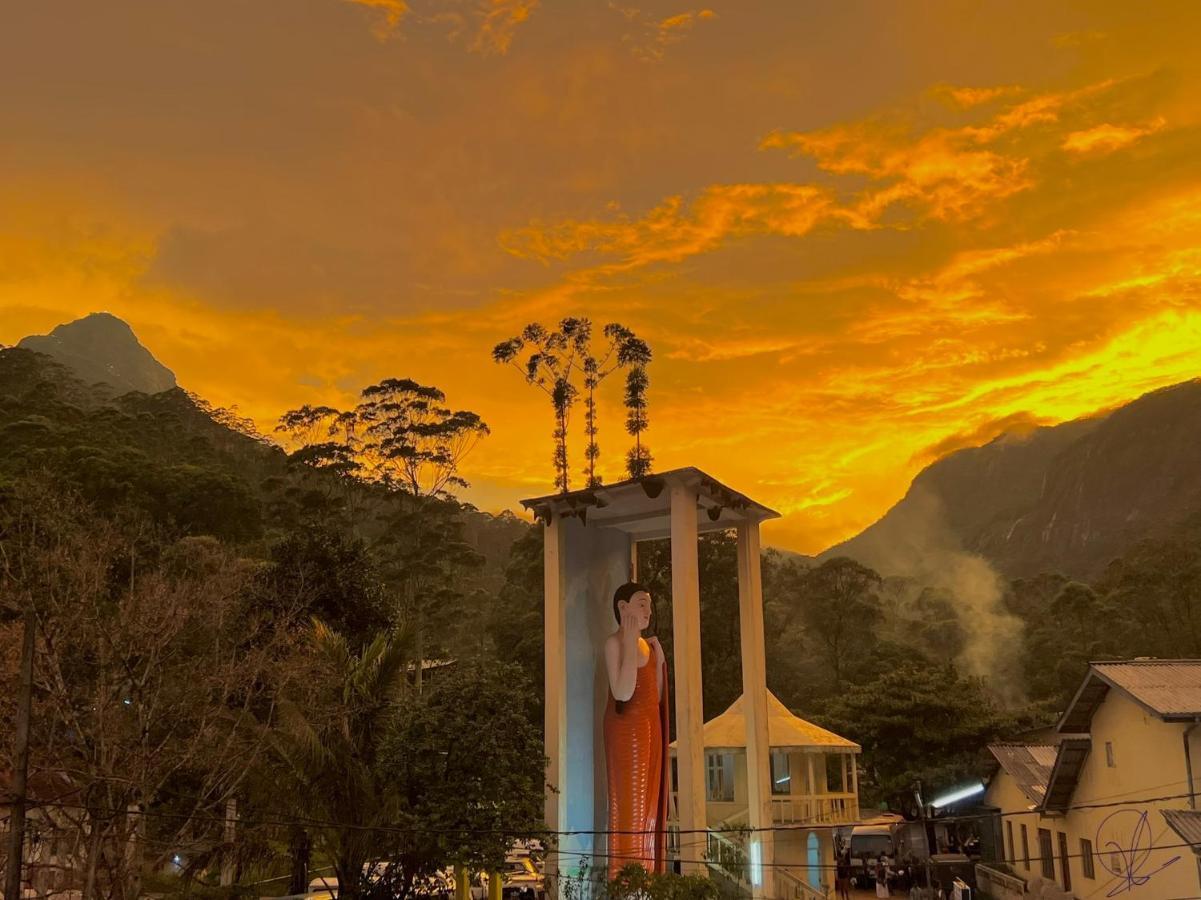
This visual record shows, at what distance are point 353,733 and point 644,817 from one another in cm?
565

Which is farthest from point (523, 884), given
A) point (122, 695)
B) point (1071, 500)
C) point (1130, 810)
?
point (1071, 500)

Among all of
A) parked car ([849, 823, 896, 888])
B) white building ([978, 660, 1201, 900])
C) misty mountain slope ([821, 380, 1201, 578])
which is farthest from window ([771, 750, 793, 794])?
misty mountain slope ([821, 380, 1201, 578])

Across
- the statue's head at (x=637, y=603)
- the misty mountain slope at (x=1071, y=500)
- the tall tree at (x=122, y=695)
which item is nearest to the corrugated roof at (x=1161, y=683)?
→ the statue's head at (x=637, y=603)

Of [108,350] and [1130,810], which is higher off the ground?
[108,350]

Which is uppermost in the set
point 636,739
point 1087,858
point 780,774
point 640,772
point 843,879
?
point 636,739

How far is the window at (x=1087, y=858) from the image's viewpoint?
19938 mm

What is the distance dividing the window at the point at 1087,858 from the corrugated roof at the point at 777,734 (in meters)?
6.20

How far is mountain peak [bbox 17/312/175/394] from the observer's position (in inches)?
5108

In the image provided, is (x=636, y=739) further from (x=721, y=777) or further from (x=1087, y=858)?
(x=721, y=777)

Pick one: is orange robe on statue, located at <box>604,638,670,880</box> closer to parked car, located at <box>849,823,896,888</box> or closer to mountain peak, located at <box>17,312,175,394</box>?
parked car, located at <box>849,823,896,888</box>

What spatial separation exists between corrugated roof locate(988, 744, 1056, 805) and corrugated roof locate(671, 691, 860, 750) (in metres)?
3.82

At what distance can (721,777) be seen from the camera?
27.3 metres

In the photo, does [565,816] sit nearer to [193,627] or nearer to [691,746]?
[691,746]

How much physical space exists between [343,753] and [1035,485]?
13340cm
